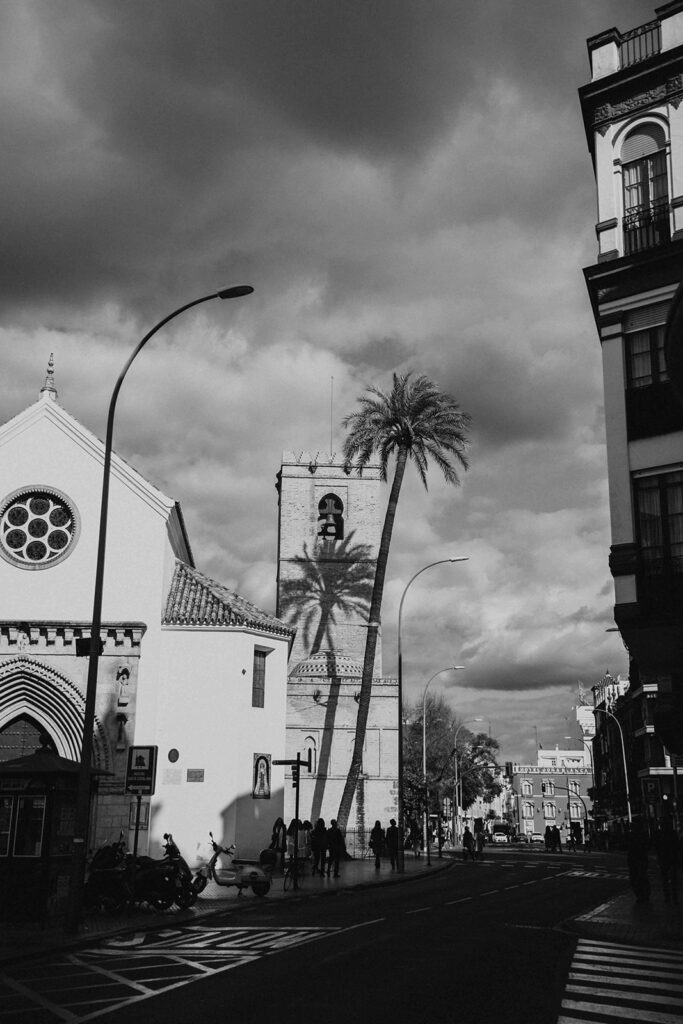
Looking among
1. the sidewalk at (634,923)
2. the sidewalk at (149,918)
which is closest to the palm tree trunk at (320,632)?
the sidewalk at (149,918)

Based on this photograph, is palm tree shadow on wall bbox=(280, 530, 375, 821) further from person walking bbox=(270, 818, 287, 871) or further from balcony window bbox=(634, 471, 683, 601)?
balcony window bbox=(634, 471, 683, 601)

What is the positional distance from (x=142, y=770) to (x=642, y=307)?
1423 cm

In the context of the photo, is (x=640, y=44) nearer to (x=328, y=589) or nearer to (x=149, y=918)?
(x=149, y=918)

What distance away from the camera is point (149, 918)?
1847 cm

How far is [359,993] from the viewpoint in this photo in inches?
396

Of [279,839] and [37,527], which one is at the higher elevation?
[37,527]

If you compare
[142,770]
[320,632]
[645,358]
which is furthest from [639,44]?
[320,632]

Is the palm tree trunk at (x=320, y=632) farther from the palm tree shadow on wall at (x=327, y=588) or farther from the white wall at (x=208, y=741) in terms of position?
the white wall at (x=208, y=741)

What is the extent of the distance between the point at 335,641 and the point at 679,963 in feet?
162

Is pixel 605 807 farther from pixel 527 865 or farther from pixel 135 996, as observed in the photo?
Answer: pixel 135 996

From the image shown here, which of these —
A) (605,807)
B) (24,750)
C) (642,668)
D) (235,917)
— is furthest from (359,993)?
(605,807)

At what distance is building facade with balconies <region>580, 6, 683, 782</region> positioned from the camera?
2016 centimetres

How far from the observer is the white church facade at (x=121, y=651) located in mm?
28875

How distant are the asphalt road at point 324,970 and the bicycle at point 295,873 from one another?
398 cm
